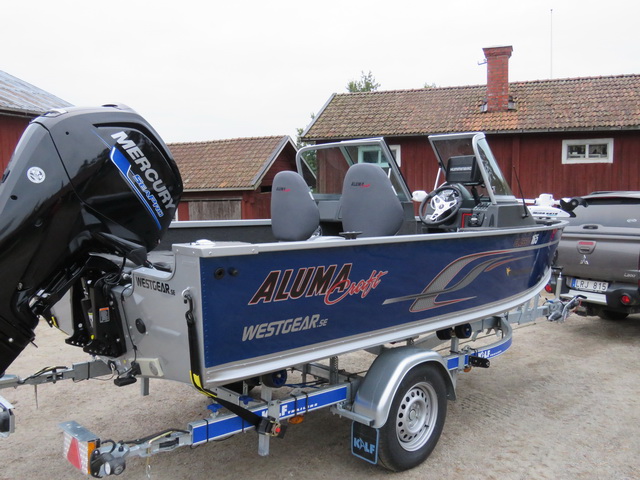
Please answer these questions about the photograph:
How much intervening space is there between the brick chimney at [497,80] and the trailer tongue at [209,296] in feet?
47.2

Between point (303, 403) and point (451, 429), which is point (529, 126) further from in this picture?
point (303, 403)

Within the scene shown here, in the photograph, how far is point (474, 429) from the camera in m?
4.52

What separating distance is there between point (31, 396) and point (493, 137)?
1517 cm

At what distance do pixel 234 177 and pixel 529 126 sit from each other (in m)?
8.83

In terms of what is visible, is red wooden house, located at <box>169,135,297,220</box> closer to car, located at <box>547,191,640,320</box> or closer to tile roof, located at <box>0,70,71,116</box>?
tile roof, located at <box>0,70,71,116</box>

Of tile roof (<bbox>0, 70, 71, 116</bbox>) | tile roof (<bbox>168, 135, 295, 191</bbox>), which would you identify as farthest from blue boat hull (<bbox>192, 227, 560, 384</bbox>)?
tile roof (<bbox>168, 135, 295, 191</bbox>)

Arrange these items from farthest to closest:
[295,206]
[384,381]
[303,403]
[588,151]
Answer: [588,151], [295,206], [384,381], [303,403]

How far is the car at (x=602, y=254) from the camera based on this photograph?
21.5ft

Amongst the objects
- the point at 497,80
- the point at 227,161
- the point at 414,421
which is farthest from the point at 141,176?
the point at 497,80

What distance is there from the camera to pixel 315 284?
3133 mm

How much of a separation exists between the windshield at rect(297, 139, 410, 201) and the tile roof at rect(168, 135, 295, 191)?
10.3 meters

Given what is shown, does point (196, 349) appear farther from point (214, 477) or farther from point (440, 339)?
point (440, 339)

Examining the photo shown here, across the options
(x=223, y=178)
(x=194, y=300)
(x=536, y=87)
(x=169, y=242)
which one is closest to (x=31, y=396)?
(x=169, y=242)

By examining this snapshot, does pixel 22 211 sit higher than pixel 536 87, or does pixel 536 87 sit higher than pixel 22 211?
pixel 536 87
